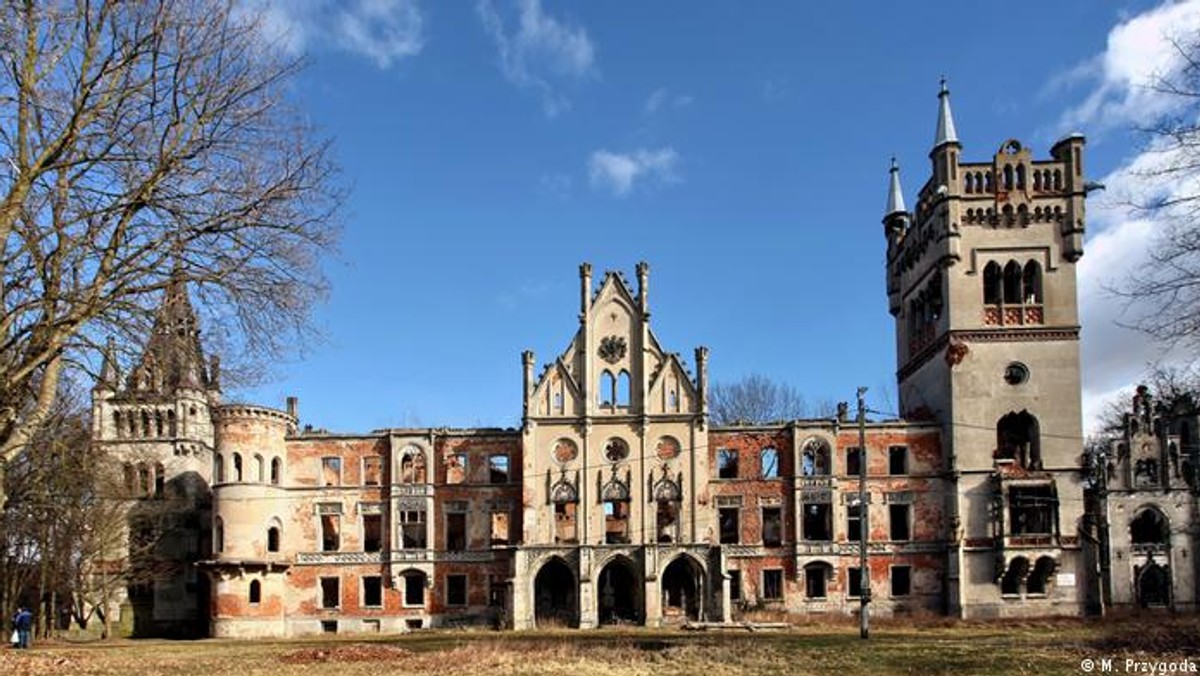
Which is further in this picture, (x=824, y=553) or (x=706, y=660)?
(x=824, y=553)

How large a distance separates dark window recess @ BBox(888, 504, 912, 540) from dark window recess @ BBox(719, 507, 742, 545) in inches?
268

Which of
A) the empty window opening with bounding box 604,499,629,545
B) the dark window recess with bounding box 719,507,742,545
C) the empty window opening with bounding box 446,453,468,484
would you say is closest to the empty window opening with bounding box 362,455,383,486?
the empty window opening with bounding box 446,453,468,484

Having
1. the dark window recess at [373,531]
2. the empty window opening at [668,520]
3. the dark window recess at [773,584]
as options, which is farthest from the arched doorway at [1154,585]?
the dark window recess at [373,531]

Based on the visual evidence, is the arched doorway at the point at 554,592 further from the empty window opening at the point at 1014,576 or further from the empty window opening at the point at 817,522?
the empty window opening at the point at 1014,576

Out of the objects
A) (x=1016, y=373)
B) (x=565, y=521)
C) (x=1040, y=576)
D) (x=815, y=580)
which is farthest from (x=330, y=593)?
(x=1016, y=373)

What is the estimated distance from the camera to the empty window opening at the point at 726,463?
51.4m

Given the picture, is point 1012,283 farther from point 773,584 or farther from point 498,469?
point 498,469

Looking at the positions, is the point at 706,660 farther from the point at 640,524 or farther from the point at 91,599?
the point at 91,599

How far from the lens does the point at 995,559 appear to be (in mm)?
47812

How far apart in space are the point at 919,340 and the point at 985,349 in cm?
525

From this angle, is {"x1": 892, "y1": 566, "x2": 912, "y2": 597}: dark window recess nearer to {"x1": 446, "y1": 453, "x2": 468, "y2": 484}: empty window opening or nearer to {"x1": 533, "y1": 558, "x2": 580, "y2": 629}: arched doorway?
{"x1": 533, "y1": 558, "x2": 580, "y2": 629}: arched doorway

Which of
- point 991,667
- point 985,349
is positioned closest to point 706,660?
point 991,667

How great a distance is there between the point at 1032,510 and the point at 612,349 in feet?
64.1

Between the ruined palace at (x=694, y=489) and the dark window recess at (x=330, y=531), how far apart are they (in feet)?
0.40
